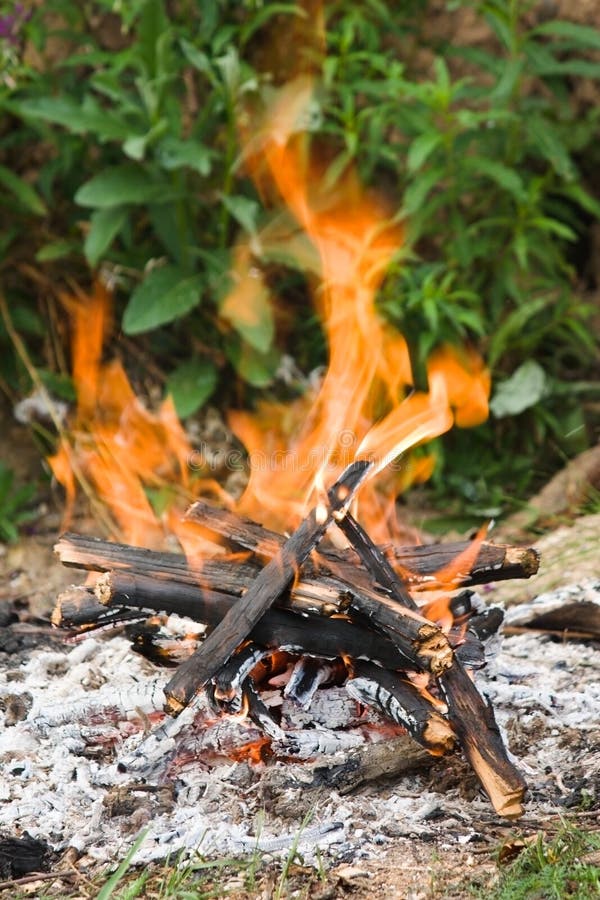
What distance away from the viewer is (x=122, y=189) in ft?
15.3

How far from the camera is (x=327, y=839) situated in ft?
7.27

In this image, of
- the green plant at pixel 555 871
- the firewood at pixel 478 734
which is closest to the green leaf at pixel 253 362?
the firewood at pixel 478 734

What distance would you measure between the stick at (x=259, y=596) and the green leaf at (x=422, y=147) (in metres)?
2.26

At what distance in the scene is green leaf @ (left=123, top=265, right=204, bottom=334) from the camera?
473 cm

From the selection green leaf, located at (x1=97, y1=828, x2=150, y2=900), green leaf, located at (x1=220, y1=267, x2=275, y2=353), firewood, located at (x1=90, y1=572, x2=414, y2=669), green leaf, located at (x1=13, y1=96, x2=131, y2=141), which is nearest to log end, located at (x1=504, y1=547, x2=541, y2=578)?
firewood, located at (x1=90, y1=572, x2=414, y2=669)

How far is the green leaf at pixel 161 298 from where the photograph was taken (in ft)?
15.5

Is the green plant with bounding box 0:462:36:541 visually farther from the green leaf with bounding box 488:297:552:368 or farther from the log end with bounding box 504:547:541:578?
the log end with bounding box 504:547:541:578

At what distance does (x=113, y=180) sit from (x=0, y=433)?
148 centimetres

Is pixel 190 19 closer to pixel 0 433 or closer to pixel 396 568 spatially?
pixel 0 433

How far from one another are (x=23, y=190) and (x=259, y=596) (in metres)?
3.18

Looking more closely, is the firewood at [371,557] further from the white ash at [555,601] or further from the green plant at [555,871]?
the white ash at [555,601]

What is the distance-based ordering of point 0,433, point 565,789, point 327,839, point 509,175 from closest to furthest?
point 327,839
point 565,789
point 509,175
point 0,433

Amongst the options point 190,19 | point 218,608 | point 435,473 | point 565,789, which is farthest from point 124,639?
point 190,19

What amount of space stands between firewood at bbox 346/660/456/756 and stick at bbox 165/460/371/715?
28 cm
